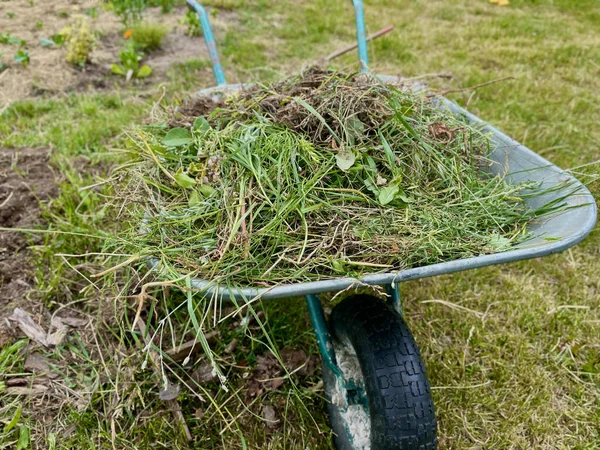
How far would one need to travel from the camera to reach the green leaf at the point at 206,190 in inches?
52.5

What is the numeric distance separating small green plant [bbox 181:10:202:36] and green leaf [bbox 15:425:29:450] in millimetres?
3492

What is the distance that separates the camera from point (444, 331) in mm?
1947

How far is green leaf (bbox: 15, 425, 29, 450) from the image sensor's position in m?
1.47

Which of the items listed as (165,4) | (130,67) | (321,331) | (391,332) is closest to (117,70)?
(130,67)

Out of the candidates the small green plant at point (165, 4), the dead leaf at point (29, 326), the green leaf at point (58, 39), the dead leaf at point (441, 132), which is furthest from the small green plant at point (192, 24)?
the dead leaf at point (441, 132)

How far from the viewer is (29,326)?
5.80 ft

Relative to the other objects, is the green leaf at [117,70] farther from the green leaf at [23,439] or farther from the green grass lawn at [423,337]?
the green leaf at [23,439]

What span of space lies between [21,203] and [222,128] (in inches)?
47.9

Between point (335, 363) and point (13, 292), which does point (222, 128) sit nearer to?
point (335, 363)

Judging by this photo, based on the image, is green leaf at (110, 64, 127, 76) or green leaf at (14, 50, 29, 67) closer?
green leaf at (14, 50, 29, 67)

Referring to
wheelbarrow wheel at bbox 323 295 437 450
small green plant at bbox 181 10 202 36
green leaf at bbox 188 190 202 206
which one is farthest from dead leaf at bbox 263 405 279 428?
small green plant at bbox 181 10 202 36

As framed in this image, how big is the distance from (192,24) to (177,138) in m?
3.09

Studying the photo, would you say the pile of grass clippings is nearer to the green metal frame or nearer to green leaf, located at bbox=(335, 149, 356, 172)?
green leaf, located at bbox=(335, 149, 356, 172)

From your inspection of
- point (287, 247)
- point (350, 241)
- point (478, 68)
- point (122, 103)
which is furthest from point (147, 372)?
point (478, 68)
